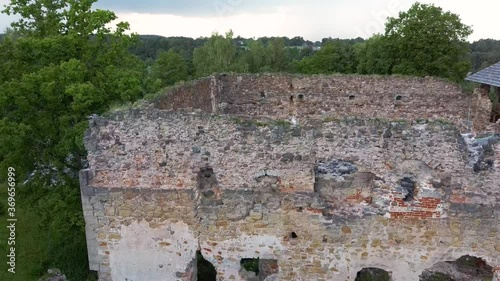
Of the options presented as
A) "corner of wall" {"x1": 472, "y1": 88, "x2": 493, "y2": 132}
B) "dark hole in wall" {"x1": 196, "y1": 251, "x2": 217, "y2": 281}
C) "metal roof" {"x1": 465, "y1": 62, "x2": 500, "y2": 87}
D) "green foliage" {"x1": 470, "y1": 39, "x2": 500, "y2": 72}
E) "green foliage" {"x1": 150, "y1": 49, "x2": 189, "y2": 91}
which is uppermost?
"green foliage" {"x1": 470, "y1": 39, "x2": 500, "y2": 72}

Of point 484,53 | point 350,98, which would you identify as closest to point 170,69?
point 350,98

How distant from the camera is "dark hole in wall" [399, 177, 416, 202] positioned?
26.0ft

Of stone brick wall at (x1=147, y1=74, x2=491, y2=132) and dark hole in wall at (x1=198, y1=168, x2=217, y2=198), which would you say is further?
stone brick wall at (x1=147, y1=74, x2=491, y2=132)

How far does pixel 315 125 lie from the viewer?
7719 millimetres

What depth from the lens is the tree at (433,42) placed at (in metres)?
23.5

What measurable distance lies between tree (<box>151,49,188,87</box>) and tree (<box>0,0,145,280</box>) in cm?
2090

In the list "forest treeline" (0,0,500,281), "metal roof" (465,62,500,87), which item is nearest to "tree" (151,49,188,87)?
"forest treeline" (0,0,500,281)

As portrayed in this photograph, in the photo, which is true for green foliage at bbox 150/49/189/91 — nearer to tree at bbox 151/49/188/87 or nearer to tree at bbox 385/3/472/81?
tree at bbox 151/49/188/87

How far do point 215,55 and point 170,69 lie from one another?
384 cm

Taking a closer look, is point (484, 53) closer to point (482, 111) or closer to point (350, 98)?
point (482, 111)

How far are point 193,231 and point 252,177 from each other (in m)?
1.62

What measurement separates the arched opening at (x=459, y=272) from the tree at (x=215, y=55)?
25260 millimetres

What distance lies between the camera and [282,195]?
8070 mm

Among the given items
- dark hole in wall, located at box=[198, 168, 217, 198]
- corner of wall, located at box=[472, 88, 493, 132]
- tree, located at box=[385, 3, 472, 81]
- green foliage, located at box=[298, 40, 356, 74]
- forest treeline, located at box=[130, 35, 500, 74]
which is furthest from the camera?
forest treeline, located at box=[130, 35, 500, 74]
